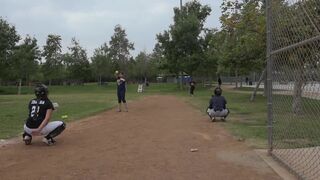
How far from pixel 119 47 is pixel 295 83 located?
84.1m

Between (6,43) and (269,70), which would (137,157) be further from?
(6,43)

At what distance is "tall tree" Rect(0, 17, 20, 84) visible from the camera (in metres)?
53.1

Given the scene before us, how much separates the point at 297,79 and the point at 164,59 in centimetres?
5231

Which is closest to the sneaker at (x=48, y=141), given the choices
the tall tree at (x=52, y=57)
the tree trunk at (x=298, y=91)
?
the tree trunk at (x=298, y=91)

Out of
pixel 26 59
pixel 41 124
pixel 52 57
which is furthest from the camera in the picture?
pixel 52 57

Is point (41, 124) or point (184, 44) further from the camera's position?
point (184, 44)

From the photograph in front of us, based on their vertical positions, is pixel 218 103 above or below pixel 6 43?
below

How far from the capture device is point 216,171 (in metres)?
8.58

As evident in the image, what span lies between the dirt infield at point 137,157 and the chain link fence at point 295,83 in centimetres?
65

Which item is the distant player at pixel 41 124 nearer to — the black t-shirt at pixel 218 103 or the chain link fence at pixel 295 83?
the chain link fence at pixel 295 83

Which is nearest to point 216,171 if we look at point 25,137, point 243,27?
point 25,137

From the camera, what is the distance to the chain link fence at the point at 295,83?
727 cm

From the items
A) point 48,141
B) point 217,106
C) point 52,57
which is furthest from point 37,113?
point 52,57

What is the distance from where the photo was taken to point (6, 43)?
5409 centimetres
